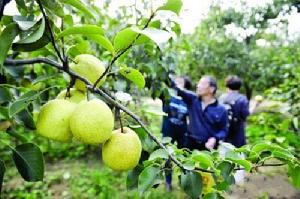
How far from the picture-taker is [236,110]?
3271 mm

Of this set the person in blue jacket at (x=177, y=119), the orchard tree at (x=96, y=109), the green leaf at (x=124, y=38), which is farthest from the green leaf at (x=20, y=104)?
the person in blue jacket at (x=177, y=119)

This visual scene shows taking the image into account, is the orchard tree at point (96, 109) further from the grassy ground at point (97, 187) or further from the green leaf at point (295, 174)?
the grassy ground at point (97, 187)

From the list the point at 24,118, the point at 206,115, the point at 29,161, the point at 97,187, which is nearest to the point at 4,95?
the point at 24,118

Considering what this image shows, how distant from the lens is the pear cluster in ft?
2.35

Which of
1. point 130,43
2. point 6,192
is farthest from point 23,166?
point 6,192

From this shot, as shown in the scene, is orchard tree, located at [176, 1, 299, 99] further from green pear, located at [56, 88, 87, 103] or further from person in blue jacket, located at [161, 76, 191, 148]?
green pear, located at [56, 88, 87, 103]

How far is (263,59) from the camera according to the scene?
814 cm

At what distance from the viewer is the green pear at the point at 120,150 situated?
0.77 m

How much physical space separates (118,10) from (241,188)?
1.96m

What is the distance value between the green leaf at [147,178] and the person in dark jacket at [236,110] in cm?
247

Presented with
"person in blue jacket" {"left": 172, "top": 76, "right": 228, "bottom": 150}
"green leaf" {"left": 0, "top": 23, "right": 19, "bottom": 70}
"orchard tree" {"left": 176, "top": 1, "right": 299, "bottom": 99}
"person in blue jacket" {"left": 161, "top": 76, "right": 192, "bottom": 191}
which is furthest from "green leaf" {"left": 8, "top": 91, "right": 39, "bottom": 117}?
"orchard tree" {"left": 176, "top": 1, "right": 299, "bottom": 99}

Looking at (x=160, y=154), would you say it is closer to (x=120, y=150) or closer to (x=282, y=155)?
(x=120, y=150)

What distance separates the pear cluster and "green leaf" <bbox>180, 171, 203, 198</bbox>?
138 millimetres

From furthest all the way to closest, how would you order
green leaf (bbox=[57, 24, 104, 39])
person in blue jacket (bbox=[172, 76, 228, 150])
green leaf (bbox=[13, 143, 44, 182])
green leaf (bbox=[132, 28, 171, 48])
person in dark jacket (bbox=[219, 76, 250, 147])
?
person in dark jacket (bbox=[219, 76, 250, 147]) → person in blue jacket (bbox=[172, 76, 228, 150]) → green leaf (bbox=[13, 143, 44, 182]) → green leaf (bbox=[57, 24, 104, 39]) → green leaf (bbox=[132, 28, 171, 48])
